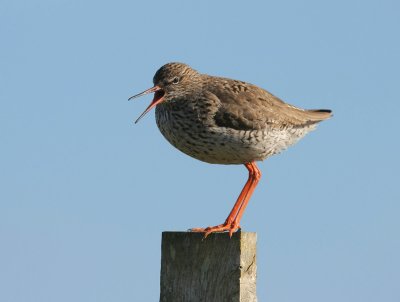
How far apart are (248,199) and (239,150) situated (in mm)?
1025

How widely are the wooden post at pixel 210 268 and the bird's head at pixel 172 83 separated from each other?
157 inches

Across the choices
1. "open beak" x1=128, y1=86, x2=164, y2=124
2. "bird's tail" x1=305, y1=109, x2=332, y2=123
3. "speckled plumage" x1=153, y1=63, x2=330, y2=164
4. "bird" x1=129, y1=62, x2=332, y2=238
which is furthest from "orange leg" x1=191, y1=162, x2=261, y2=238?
"open beak" x1=128, y1=86, x2=164, y2=124

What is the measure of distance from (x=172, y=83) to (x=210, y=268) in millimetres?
4740

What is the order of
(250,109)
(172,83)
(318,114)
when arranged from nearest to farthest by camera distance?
1. (250,109)
2. (172,83)
3. (318,114)

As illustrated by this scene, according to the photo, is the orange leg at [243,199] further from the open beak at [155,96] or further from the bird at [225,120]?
the open beak at [155,96]

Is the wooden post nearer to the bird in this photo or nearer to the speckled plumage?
the bird

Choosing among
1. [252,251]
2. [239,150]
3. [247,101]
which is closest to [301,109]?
[247,101]

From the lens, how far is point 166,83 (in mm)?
→ 10508

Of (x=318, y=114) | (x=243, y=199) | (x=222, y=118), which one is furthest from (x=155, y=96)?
(x=318, y=114)

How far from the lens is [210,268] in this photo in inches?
247

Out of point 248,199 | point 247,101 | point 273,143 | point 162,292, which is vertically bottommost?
point 162,292

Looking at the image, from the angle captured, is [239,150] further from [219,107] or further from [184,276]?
[184,276]

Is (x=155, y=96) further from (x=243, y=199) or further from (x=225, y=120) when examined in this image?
(x=243, y=199)

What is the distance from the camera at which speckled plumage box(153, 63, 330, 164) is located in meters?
9.34
